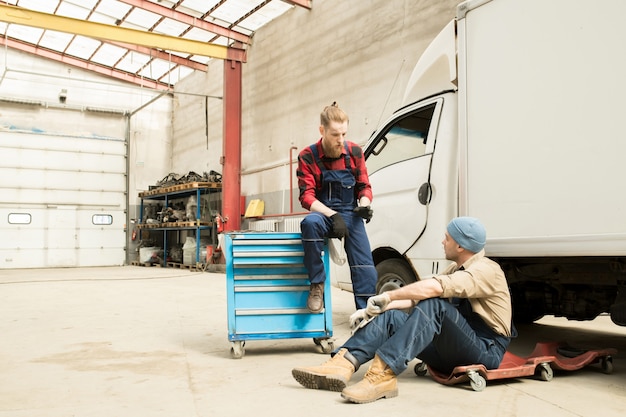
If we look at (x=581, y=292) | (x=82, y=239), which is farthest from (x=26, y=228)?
(x=581, y=292)

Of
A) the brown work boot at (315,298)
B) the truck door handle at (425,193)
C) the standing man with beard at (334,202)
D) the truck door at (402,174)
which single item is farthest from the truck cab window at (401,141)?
the brown work boot at (315,298)

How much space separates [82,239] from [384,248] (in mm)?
13391

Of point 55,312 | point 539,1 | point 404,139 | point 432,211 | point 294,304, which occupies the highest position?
point 539,1

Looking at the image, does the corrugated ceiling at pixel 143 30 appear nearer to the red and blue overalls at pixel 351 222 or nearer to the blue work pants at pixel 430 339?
the red and blue overalls at pixel 351 222

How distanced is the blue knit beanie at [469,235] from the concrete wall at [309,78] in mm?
6235

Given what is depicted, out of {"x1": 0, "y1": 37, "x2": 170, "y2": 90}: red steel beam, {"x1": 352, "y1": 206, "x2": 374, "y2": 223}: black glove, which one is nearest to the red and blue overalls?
{"x1": 352, "y1": 206, "x2": 374, "y2": 223}: black glove

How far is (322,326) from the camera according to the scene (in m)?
3.76

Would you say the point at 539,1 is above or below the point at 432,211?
above

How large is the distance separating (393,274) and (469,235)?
5.49 ft

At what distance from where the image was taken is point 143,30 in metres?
13.7

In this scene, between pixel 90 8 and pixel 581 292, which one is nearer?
pixel 581 292

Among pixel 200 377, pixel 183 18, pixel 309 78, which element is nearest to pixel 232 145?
pixel 309 78

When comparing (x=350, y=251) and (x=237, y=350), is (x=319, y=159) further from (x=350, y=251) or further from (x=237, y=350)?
(x=237, y=350)

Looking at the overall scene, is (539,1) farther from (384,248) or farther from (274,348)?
(274,348)
